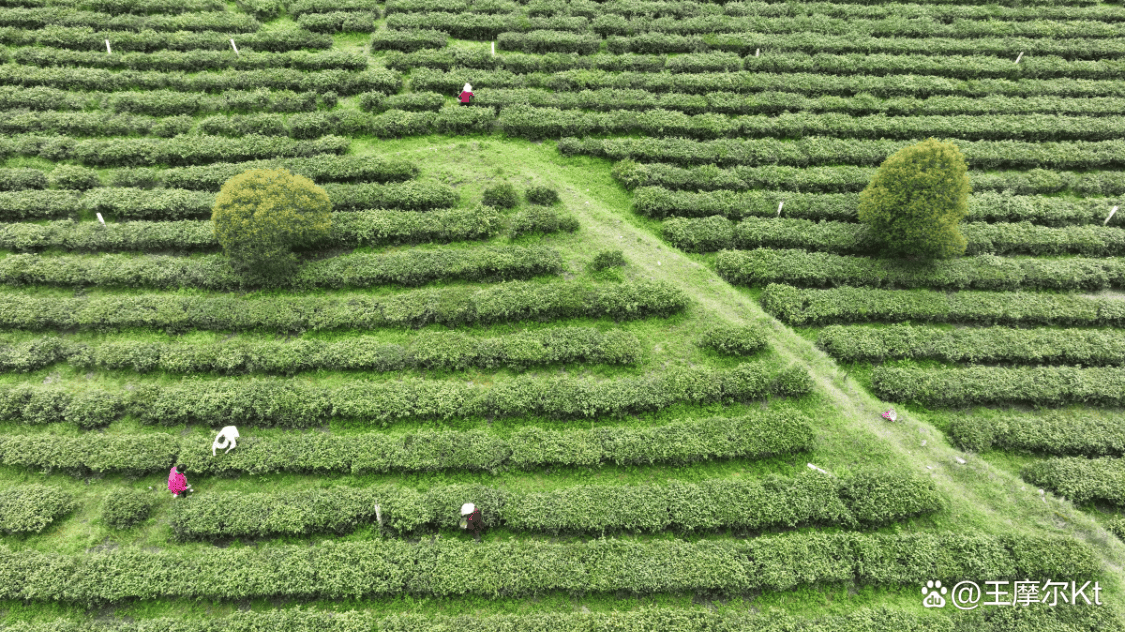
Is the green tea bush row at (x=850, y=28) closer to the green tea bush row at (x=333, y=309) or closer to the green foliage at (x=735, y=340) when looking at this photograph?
the green tea bush row at (x=333, y=309)

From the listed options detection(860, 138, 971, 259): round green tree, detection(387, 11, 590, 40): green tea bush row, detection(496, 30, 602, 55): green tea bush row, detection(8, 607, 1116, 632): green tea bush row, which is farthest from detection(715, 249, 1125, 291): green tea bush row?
detection(387, 11, 590, 40): green tea bush row

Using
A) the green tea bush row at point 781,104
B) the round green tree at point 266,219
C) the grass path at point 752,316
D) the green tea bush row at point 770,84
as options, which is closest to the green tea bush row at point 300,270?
the round green tree at point 266,219

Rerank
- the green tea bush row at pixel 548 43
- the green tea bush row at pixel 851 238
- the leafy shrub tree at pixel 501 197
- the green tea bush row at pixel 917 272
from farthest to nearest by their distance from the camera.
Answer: the green tea bush row at pixel 548 43 → the leafy shrub tree at pixel 501 197 → the green tea bush row at pixel 851 238 → the green tea bush row at pixel 917 272

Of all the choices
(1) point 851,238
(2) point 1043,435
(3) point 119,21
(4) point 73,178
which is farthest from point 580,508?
(3) point 119,21

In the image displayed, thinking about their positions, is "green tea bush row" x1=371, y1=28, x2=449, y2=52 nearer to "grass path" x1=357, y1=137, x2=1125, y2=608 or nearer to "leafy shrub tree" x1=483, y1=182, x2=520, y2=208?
"grass path" x1=357, y1=137, x2=1125, y2=608

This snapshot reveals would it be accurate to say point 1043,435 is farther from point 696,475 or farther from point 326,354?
point 326,354

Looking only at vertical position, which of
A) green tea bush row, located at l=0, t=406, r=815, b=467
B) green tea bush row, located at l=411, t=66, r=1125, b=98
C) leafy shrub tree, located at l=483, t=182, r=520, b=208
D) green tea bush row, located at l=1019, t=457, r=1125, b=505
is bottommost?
green tea bush row, located at l=0, t=406, r=815, b=467
